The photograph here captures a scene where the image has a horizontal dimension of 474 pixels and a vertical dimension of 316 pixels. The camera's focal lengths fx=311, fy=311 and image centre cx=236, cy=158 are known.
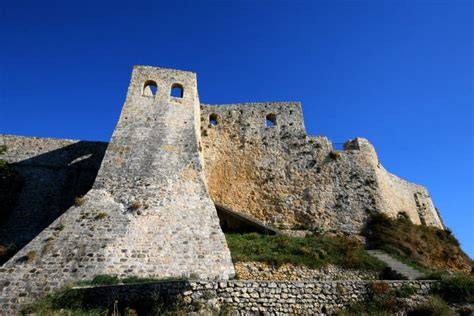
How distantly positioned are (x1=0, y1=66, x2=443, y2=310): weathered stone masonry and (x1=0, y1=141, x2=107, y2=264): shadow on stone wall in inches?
2.4

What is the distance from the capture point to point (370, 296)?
8055 millimetres

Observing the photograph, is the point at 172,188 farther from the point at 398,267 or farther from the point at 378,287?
the point at 398,267

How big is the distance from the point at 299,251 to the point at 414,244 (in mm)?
7232

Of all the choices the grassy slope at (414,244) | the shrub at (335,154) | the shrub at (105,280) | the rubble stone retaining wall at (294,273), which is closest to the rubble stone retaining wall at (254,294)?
the shrub at (105,280)

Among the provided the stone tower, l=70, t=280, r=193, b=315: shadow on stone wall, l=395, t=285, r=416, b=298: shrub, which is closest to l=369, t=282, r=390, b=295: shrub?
l=395, t=285, r=416, b=298: shrub

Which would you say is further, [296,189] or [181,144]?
[296,189]

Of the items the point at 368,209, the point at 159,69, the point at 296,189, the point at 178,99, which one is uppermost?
the point at 159,69

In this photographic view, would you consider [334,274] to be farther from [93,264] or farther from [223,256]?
[93,264]

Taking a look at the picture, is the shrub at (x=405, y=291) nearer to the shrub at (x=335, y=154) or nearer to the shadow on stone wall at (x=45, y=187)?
the shrub at (x=335, y=154)

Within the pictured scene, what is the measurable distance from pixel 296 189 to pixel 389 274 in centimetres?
780

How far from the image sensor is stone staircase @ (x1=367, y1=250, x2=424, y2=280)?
36.0ft

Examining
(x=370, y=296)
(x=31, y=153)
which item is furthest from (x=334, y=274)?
(x=31, y=153)

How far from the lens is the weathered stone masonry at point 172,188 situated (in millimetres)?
10094

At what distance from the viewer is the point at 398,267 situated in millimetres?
12320
